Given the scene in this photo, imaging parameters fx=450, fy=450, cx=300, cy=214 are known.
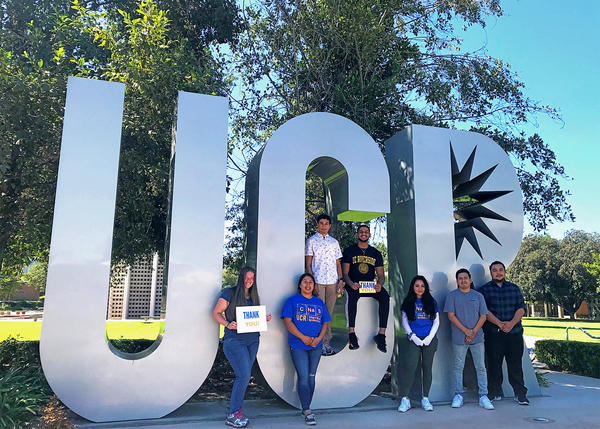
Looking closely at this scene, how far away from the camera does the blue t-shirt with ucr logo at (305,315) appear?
5535 mm

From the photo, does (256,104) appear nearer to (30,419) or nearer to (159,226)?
(159,226)

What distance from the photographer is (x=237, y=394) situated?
16.9 ft

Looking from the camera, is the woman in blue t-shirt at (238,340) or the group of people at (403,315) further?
the group of people at (403,315)

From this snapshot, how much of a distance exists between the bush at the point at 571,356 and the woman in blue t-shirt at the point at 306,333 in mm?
7279

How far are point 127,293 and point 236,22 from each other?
33501 mm

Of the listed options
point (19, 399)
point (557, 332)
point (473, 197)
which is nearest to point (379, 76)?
point (473, 197)

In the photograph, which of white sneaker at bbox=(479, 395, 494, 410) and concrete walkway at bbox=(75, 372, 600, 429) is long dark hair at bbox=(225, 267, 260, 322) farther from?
white sneaker at bbox=(479, 395, 494, 410)

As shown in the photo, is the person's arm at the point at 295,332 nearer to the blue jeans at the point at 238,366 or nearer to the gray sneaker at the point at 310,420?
the blue jeans at the point at 238,366

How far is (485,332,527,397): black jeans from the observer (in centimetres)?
655

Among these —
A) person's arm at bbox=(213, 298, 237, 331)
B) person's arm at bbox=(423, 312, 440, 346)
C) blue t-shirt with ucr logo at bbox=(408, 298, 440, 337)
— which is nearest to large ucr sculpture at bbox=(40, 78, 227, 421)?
person's arm at bbox=(213, 298, 237, 331)

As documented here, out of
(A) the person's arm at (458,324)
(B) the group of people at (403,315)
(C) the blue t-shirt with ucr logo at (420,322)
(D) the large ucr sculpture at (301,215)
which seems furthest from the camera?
(A) the person's arm at (458,324)

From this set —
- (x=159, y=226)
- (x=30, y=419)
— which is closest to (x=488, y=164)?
(x=159, y=226)

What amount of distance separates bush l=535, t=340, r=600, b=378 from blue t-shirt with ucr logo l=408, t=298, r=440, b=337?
5641 mm

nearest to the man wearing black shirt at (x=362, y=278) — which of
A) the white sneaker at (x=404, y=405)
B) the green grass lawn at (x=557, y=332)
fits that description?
the white sneaker at (x=404, y=405)
